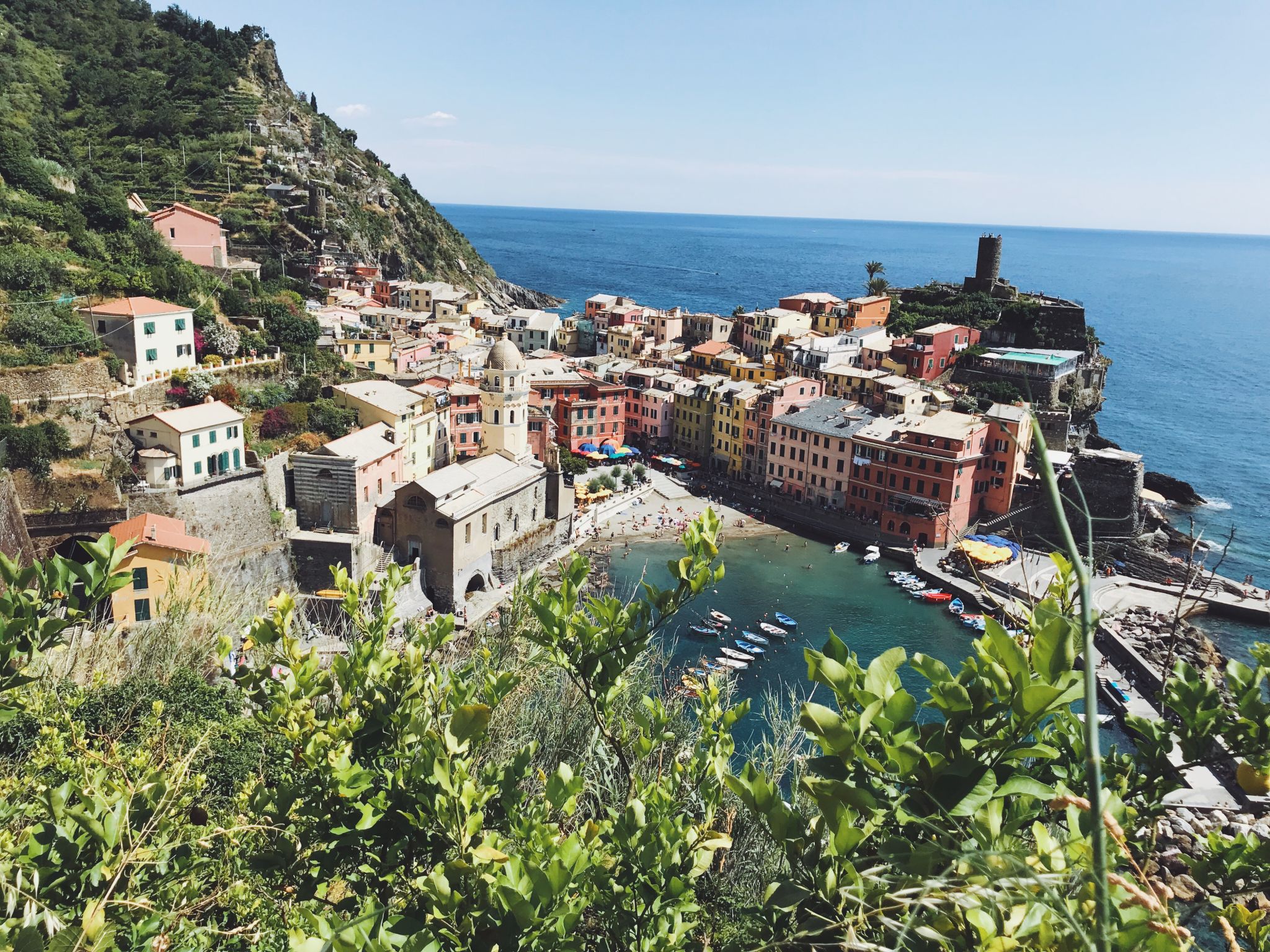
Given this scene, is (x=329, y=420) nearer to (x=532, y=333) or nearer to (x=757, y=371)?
(x=757, y=371)

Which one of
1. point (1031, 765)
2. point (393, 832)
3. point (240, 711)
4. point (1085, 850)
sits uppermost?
point (1085, 850)

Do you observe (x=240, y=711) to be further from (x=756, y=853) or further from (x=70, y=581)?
(x=70, y=581)

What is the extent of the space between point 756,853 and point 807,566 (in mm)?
26164

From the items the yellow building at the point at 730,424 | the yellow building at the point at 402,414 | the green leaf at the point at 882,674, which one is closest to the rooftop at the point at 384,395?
the yellow building at the point at 402,414

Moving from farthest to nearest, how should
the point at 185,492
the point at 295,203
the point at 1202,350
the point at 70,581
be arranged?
1. the point at 1202,350
2. the point at 295,203
3. the point at 185,492
4. the point at 70,581

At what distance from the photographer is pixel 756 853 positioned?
6.25 metres

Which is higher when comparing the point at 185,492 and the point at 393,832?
the point at 393,832

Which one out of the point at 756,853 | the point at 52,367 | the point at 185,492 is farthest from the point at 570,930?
the point at 52,367

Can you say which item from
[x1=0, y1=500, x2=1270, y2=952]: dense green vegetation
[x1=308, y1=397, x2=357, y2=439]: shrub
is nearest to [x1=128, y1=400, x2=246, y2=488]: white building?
[x1=308, y1=397, x2=357, y2=439]: shrub

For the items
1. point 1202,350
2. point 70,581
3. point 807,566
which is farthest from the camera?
point 1202,350

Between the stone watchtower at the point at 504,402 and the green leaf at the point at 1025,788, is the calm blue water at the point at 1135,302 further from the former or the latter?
the green leaf at the point at 1025,788

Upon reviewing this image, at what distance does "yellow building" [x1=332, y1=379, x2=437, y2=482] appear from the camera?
28.4m

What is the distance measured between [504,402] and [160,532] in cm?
1452

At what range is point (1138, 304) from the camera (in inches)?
4203
